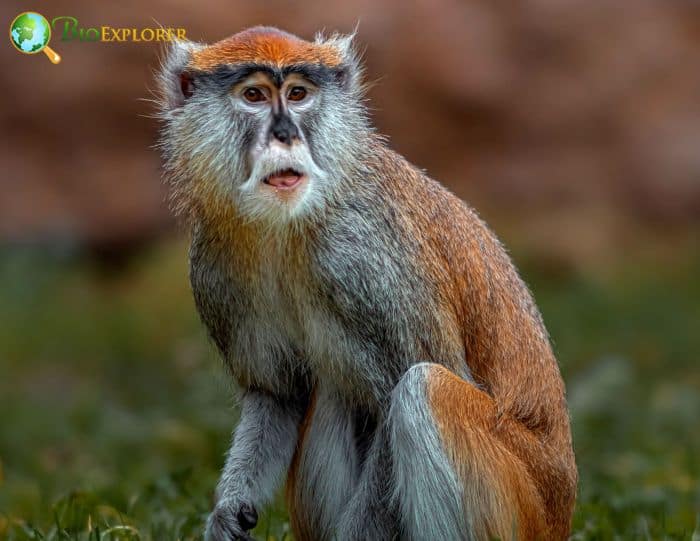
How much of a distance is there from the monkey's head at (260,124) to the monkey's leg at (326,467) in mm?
804

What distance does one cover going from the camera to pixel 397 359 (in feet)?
14.1

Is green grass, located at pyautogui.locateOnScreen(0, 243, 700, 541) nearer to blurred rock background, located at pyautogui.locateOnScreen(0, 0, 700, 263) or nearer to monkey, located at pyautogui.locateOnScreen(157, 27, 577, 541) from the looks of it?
monkey, located at pyautogui.locateOnScreen(157, 27, 577, 541)

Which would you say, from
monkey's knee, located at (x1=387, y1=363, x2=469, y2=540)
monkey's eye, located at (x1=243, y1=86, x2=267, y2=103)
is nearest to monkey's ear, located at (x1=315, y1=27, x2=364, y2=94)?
monkey's eye, located at (x1=243, y1=86, x2=267, y2=103)

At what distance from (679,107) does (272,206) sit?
8433mm

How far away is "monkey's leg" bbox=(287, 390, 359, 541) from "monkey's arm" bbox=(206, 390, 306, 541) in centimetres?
13

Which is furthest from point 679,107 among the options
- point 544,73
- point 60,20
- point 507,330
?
point 507,330

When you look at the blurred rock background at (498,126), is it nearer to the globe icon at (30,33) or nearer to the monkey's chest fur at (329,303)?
the globe icon at (30,33)

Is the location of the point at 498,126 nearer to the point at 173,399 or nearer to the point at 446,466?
the point at 173,399

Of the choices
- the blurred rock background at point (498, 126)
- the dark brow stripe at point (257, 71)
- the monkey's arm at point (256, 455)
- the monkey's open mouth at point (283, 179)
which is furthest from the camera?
the blurred rock background at point (498, 126)

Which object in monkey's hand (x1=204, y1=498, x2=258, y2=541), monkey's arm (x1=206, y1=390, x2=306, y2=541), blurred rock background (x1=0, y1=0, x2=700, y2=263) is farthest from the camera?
blurred rock background (x1=0, y1=0, x2=700, y2=263)

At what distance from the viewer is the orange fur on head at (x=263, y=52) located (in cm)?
431

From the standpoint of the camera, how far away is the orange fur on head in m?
4.31

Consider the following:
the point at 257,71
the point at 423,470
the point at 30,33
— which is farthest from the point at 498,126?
the point at 423,470

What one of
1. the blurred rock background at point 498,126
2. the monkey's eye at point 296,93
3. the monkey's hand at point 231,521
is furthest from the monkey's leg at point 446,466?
the blurred rock background at point 498,126
